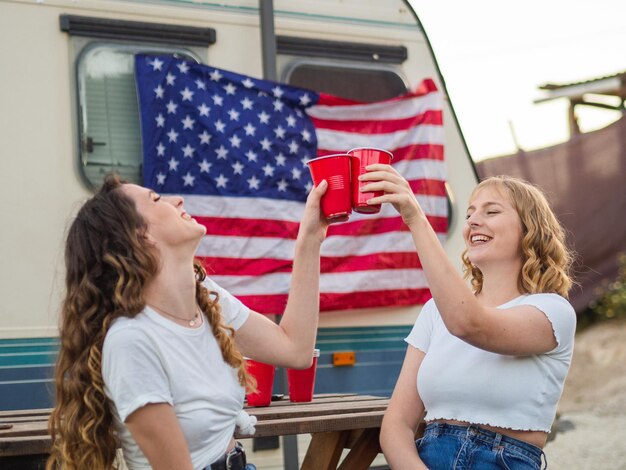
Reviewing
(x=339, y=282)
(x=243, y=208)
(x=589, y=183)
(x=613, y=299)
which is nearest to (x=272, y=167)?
(x=243, y=208)

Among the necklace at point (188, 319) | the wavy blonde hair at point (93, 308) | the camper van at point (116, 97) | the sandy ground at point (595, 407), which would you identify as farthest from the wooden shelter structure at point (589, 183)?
the wavy blonde hair at point (93, 308)

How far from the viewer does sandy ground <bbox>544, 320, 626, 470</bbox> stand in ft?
27.3

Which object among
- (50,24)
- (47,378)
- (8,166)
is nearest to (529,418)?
(47,378)

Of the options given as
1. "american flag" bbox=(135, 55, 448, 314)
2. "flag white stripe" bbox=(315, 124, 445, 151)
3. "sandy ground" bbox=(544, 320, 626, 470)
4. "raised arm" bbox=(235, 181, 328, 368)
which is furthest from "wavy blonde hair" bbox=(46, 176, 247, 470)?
"sandy ground" bbox=(544, 320, 626, 470)

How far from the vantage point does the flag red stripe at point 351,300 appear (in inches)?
191

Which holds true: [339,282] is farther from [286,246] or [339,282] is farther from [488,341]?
[488,341]

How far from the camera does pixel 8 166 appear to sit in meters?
4.27

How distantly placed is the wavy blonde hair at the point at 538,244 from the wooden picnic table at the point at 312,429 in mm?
744

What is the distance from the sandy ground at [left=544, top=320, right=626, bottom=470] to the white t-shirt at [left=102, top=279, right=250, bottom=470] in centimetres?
629

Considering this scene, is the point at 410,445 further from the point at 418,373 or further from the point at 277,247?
the point at 277,247

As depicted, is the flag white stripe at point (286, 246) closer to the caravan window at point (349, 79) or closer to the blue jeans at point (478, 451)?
the caravan window at point (349, 79)

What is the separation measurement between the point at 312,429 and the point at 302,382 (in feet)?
1.44

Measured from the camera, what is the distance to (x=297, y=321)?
2.70 m

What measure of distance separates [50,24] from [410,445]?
8.91ft
